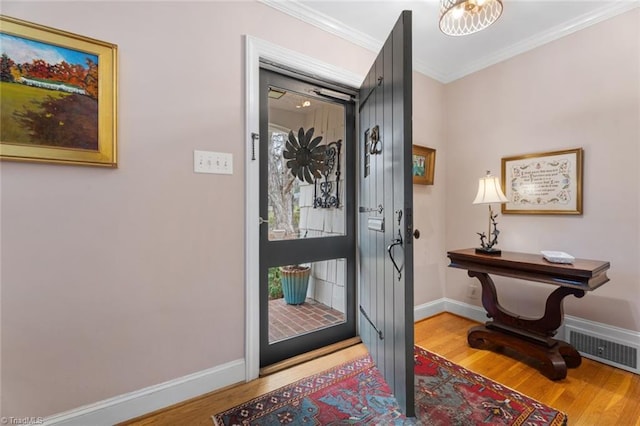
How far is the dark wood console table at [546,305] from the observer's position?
1.71 metres

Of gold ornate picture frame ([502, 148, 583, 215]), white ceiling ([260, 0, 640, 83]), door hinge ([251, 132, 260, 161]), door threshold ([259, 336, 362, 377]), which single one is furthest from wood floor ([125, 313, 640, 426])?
white ceiling ([260, 0, 640, 83])

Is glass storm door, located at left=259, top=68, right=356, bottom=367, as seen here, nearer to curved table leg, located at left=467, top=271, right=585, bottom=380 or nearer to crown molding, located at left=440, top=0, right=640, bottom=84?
curved table leg, located at left=467, top=271, right=585, bottom=380

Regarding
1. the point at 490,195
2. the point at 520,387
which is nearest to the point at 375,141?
the point at 490,195

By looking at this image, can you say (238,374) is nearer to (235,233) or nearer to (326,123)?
(235,233)

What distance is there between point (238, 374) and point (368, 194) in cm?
146

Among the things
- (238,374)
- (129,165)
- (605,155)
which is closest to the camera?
(129,165)

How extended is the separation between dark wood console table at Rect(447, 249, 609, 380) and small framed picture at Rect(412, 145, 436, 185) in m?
0.82

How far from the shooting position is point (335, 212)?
2.30m

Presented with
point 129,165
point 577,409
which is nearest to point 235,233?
point 129,165

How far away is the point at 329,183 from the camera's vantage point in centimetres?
227

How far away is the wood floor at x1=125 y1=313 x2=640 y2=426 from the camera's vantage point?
1.44m

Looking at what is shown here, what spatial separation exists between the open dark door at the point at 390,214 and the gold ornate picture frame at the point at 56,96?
4.63 ft

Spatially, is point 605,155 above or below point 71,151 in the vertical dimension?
above

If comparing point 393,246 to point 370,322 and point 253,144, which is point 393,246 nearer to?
point 370,322
